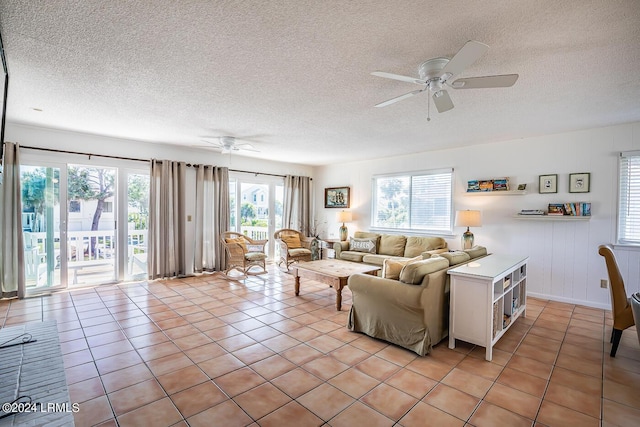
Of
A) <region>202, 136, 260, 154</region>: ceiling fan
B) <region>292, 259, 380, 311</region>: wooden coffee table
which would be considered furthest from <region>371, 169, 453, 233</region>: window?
<region>202, 136, 260, 154</region>: ceiling fan

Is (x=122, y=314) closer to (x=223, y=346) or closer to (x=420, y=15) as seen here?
(x=223, y=346)

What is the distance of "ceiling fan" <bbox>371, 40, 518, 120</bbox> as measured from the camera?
1.84 m

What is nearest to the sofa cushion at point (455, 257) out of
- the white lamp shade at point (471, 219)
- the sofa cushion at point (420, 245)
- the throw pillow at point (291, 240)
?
the white lamp shade at point (471, 219)

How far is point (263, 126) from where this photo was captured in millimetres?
4273

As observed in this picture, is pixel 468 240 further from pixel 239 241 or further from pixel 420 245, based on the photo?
pixel 239 241

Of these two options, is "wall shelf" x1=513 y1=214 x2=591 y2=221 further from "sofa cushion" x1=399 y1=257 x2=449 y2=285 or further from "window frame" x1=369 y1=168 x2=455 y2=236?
"sofa cushion" x1=399 y1=257 x2=449 y2=285

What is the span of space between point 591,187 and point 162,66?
5464 mm

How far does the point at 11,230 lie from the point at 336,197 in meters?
5.85

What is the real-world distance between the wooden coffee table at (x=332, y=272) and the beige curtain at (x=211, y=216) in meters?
2.43

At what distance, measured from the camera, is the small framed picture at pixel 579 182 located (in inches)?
165

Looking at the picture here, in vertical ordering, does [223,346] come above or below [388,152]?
below

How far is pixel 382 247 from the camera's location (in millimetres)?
6086

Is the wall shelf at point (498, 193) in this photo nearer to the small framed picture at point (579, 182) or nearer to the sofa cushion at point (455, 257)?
the small framed picture at point (579, 182)

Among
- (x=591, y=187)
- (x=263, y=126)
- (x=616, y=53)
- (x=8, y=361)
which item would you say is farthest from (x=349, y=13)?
(x=591, y=187)
